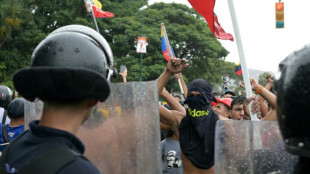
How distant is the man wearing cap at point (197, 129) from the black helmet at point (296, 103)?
110 inches

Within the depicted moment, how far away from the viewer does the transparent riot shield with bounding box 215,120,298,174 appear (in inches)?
106

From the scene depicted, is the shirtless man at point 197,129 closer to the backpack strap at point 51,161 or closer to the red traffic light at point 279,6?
the backpack strap at point 51,161

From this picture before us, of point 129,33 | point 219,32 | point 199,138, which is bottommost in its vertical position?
point 129,33

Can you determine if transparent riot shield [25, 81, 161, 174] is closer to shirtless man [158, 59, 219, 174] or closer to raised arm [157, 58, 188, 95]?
raised arm [157, 58, 188, 95]

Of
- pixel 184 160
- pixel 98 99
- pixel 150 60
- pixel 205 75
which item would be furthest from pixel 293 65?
pixel 205 75

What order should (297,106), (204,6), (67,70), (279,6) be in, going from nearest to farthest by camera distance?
(297,106), (67,70), (204,6), (279,6)

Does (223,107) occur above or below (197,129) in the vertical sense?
below

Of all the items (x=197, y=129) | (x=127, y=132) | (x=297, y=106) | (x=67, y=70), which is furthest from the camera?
(x=197, y=129)

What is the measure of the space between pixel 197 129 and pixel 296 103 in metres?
2.89

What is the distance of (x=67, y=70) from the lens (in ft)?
5.30

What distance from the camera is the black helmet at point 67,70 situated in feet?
5.33

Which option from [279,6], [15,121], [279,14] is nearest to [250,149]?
[15,121]

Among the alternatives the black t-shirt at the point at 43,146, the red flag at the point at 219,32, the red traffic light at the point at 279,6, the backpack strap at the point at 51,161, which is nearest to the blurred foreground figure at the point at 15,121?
the red flag at the point at 219,32

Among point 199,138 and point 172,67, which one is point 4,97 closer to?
point 199,138
